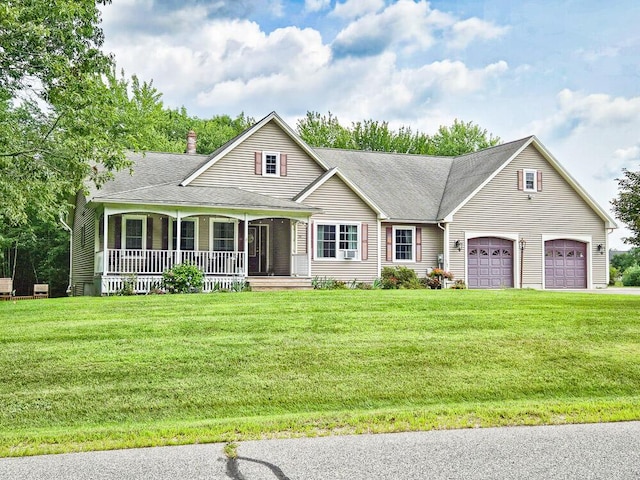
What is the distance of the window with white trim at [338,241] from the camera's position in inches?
985

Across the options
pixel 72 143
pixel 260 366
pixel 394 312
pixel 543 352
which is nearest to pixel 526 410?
pixel 543 352

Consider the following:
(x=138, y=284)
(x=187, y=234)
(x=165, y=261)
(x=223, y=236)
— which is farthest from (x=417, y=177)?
(x=138, y=284)

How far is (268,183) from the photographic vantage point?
25.4 meters

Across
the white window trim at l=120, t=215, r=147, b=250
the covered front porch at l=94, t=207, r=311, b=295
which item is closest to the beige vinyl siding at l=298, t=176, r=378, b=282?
the covered front porch at l=94, t=207, r=311, b=295

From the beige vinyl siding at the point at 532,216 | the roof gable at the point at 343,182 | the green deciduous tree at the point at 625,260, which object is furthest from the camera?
the green deciduous tree at the point at 625,260

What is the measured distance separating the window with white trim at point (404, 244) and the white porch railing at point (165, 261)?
6.66 metres

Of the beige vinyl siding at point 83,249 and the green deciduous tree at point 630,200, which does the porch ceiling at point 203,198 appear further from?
the green deciduous tree at point 630,200

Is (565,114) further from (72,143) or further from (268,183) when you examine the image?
(72,143)

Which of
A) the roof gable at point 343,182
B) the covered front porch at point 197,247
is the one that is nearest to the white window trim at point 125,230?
the covered front porch at point 197,247

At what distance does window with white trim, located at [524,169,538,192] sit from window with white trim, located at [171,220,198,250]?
A: 1384 cm

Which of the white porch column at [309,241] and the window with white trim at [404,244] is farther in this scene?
the window with white trim at [404,244]

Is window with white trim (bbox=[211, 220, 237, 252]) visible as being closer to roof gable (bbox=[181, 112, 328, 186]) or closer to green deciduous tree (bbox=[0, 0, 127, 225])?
roof gable (bbox=[181, 112, 328, 186])

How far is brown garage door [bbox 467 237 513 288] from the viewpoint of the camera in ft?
90.6

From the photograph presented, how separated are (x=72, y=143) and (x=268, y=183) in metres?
11.2
